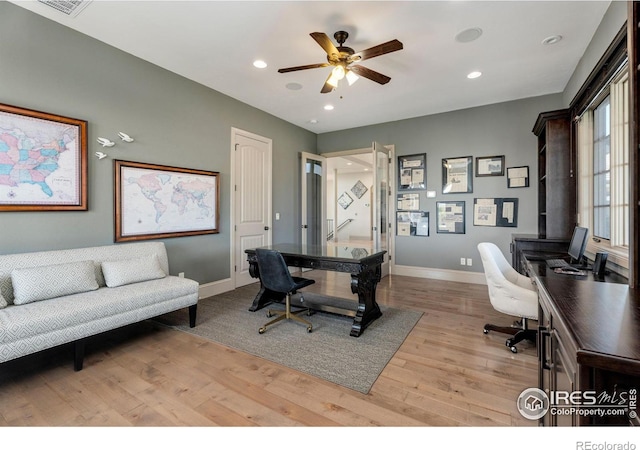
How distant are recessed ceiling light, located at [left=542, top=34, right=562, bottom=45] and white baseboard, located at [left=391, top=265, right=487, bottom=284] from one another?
10.7ft

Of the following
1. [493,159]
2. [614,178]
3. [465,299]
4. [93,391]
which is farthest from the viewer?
[493,159]

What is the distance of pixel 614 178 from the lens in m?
2.45

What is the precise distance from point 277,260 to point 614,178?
3018mm

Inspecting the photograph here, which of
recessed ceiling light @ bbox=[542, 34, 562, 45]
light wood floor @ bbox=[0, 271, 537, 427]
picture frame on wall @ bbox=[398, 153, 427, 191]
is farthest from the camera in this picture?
picture frame on wall @ bbox=[398, 153, 427, 191]

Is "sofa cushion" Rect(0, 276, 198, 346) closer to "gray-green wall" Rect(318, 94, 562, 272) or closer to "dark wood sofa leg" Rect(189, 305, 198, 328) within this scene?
"dark wood sofa leg" Rect(189, 305, 198, 328)

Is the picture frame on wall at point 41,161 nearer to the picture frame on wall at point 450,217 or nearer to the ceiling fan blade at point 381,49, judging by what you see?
the ceiling fan blade at point 381,49

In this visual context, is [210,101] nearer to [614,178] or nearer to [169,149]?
[169,149]

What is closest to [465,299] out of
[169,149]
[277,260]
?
[277,260]

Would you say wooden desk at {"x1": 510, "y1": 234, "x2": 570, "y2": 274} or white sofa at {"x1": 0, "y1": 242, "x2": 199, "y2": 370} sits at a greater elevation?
wooden desk at {"x1": 510, "y1": 234, "x2": 570, "y2": 274}

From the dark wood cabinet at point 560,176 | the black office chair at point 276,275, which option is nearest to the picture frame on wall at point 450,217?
the dark wood cabinet at point 560,176

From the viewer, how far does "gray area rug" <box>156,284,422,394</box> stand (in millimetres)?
2238

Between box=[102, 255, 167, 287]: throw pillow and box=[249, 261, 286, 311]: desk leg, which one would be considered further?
box=[249, 261, 286, 311]: desk leg

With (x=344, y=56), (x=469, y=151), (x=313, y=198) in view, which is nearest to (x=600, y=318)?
(x=344, y=56)

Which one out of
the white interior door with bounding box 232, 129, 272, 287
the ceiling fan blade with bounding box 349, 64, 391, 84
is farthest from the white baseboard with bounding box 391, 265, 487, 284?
the ceiling fan blade with bounding box 349, 64, 391, 84
